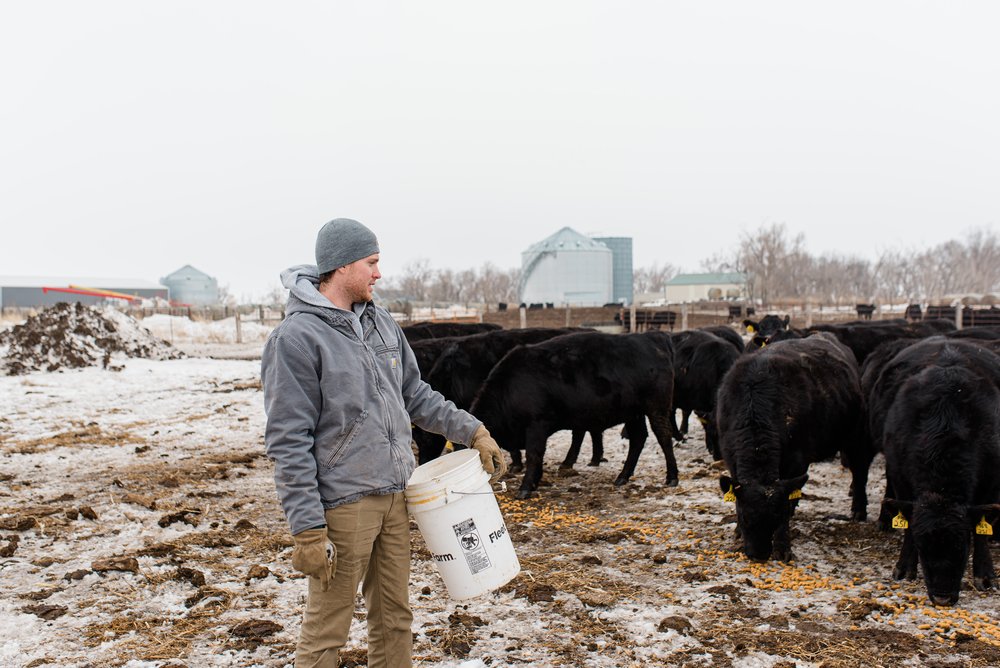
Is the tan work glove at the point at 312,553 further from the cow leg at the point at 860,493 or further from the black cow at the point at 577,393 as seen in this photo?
the cow leg at the point at 860,493

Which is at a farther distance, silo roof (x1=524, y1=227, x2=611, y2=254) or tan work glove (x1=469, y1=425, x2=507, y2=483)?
silo roof (x1=524, y1=227, x2=611, y2=254)

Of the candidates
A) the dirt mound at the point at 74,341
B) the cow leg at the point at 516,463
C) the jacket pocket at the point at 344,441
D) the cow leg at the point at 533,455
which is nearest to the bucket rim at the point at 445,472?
the jacket pocket at the point at 344,441

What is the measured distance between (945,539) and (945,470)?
0.47 m

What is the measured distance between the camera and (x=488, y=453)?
3553 millimetres

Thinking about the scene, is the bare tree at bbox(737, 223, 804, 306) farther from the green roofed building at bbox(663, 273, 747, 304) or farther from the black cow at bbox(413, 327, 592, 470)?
the black cow at bbox(413, 327, 592, 470)

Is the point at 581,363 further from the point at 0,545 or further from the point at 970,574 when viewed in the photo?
the point at 0,545

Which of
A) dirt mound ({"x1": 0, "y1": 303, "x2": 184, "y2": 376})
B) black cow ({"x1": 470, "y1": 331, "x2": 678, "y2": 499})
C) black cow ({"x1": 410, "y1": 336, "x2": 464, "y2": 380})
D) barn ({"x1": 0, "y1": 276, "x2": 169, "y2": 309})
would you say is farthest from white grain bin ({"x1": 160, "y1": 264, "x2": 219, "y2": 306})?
black cow ({"x1": 470, "y1": 331, "x2": 678, "y2": 499})

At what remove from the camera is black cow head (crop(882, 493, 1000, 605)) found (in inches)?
181

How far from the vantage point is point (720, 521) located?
6527 mm

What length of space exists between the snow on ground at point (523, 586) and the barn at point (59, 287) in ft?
271

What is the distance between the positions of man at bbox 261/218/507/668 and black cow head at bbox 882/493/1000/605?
350cm

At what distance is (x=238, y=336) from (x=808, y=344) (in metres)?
28.2

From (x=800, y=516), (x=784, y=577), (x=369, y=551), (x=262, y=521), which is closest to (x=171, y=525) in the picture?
(x=262, y=521)

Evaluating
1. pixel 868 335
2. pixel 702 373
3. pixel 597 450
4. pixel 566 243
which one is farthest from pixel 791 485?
pixel 566 243
